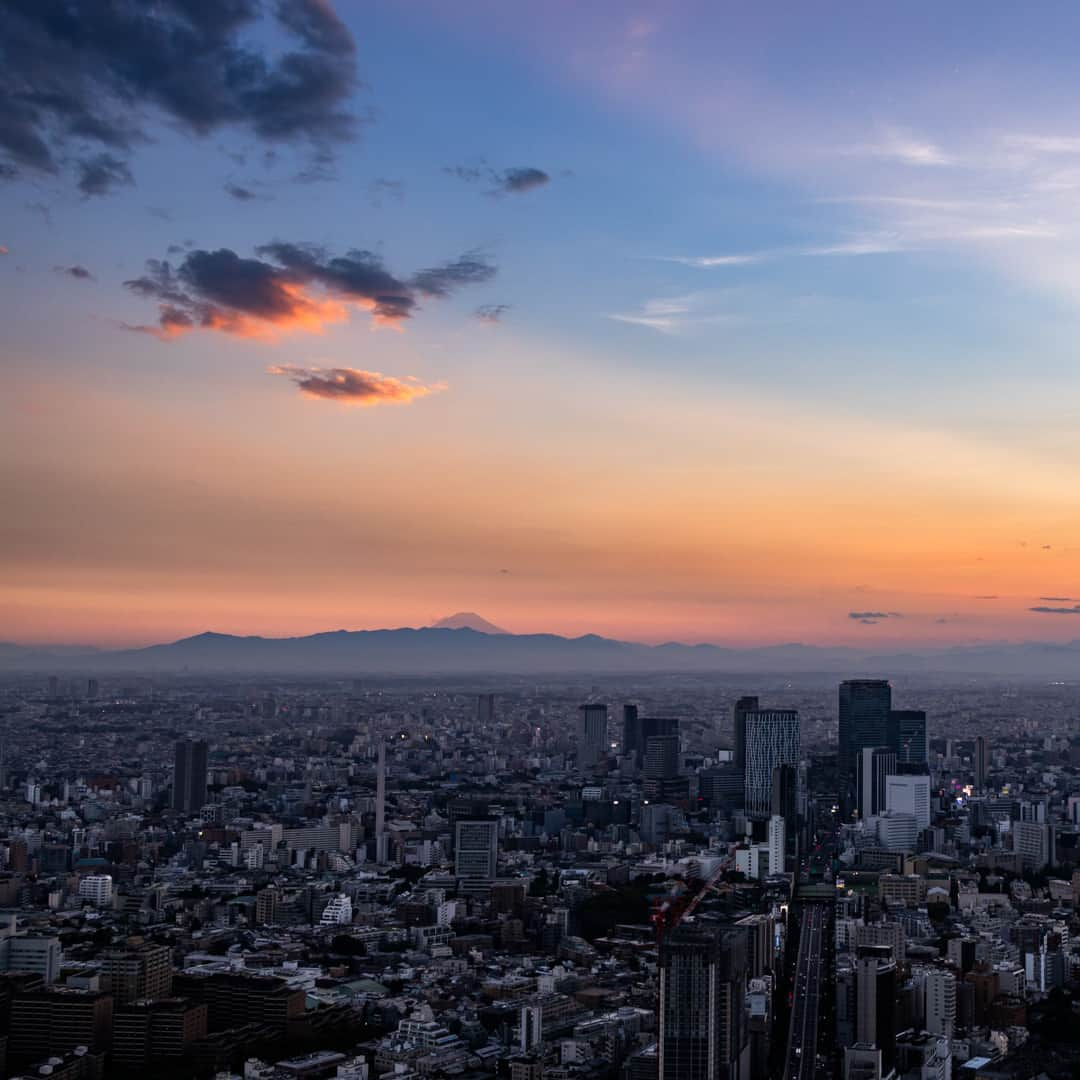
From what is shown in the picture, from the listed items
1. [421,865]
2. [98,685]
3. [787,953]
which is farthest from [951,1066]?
[98,685]

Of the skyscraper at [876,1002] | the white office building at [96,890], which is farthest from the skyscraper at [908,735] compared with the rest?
the skyscraper at [876,1002]

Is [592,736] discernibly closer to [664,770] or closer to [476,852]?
[664,770]

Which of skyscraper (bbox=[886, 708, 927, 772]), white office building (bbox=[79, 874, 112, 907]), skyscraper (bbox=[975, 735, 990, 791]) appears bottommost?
white office building (bbox=[79, 874, 112, 907])

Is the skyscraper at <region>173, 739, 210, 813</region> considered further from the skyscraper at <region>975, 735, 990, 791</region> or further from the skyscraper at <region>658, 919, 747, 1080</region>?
the skyscraper at <region>658, 919, 747, 1080</region>

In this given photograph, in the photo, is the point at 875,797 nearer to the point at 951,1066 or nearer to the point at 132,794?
the point at 132,794

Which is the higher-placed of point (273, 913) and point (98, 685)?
point (98, 685)

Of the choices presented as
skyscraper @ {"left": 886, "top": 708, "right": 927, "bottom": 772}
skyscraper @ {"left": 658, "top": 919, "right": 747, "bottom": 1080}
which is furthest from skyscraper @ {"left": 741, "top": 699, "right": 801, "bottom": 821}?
skyscraper @ {"left": 658, "top": 919, "right": 747, "bottom": 1080}

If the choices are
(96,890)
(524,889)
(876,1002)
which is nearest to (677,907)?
(524,889)
